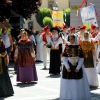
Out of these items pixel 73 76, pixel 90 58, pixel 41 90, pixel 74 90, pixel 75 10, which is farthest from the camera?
pixel 75 10

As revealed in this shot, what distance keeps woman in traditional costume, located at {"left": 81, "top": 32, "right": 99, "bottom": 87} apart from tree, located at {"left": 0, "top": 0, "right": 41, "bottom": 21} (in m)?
7.65

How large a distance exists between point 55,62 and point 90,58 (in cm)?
457

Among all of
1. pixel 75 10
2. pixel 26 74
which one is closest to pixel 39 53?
pixel 75 10

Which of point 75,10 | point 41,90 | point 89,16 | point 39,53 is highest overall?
point 75,10

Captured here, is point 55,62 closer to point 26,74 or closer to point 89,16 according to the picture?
point 26,74

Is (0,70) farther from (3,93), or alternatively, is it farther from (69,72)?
(69,72)

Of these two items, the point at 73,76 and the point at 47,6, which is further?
the point at 47,6

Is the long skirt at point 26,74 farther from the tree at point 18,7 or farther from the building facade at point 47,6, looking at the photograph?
the building facade at point 47,6

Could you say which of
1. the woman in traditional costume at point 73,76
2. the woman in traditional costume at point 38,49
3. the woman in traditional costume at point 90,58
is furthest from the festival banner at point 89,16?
the woman in traditional costume at point 73,76

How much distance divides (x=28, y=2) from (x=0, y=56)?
37.3ft

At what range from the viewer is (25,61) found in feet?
50.3

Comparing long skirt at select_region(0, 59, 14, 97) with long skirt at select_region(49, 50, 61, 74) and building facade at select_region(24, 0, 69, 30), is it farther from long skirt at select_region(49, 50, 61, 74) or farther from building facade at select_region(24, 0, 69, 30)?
building facade at select_region(24, 0, 69, 30)

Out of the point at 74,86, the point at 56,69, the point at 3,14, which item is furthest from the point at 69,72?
the point at 3,14

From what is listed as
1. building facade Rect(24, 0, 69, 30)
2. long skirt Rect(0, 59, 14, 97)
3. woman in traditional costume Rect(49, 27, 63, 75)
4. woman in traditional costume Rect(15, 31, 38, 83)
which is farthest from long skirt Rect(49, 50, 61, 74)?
building facade Rect(24, 0, 69, 30)
